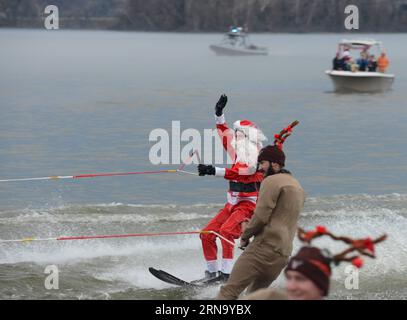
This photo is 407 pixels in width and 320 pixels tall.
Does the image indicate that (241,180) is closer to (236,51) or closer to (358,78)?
(358,78)

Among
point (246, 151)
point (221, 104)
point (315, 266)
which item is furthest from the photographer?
point (221, 104)

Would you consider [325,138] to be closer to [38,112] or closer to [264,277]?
[38,112]

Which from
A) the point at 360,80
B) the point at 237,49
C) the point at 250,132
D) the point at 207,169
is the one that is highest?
the point at 250,132

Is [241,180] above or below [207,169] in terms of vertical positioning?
below

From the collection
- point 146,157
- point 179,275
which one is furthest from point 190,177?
point 179,275

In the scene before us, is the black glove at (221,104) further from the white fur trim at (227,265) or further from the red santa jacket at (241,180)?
the white fur trim at (227,265)

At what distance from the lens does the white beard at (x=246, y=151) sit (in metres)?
10.6

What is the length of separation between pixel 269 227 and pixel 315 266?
3.74 metres

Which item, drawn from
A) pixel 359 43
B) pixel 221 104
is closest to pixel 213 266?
pixel 221 104

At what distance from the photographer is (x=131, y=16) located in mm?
183875

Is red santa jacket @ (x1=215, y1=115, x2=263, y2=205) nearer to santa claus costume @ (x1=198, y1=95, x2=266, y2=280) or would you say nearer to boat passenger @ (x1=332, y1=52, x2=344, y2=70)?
santa claus costume @ (x1=198, y1=95, x2=266, y2=280)

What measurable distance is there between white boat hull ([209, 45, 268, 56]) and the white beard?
9185 centimetres

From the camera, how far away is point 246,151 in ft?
35.1

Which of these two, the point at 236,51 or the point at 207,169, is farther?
the point at 236,51
